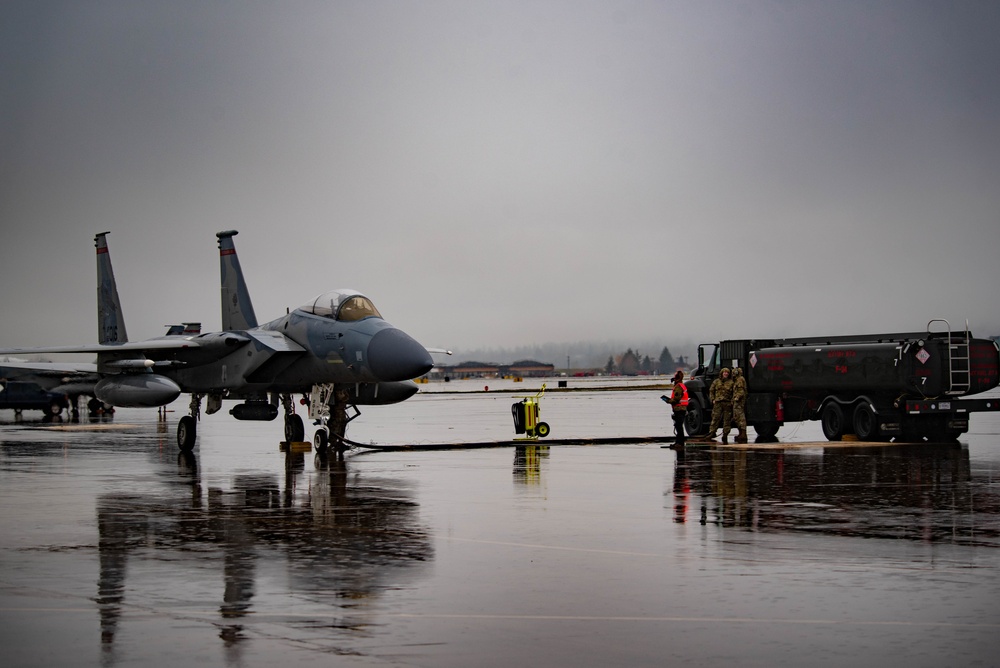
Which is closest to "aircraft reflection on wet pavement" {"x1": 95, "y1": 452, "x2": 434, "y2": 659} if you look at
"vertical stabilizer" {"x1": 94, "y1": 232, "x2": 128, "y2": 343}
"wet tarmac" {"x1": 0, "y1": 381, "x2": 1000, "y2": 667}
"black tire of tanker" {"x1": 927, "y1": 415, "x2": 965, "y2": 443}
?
"wet tarmac" {"x1": 0, "y1": 381, "x2": 1000, "y2": 667}

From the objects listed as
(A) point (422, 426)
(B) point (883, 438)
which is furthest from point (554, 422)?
(B) point (883, 438)

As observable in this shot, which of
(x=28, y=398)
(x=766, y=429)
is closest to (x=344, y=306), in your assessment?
(x=766, y=429)

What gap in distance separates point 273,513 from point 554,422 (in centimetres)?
2488

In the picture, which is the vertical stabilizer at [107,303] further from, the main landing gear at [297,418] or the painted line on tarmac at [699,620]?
the painted line on tarmac at [699,620]

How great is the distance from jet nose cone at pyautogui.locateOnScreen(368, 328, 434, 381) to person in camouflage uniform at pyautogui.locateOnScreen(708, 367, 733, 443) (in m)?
7.63

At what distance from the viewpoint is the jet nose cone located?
890 inches

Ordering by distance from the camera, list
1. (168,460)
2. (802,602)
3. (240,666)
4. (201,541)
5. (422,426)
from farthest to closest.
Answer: (422,426) < (168,460) < (201,541) < (802,602) < (240,666)

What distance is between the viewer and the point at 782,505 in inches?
531

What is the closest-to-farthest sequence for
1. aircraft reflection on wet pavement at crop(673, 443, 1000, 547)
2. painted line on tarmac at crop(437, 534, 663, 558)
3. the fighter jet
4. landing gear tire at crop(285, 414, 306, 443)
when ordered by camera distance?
painted line on tarmac at crop(437, 534, 663, 558) < aircraft reflection on wet pavement at crop(673, 443, 1000, 547) < the fighter jet < landing gear tire at crop(285, 414, 306, 443)

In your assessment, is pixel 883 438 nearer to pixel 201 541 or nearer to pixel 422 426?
pixel 422 426

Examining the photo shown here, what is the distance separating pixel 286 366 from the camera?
2486cm

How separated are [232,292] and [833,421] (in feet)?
50.5

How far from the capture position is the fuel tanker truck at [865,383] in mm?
24219

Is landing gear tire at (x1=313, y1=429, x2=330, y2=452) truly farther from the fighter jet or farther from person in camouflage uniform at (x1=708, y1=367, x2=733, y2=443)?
person in camouflage uniform at (x1=708, y1=367, x2=733, y2=443)
